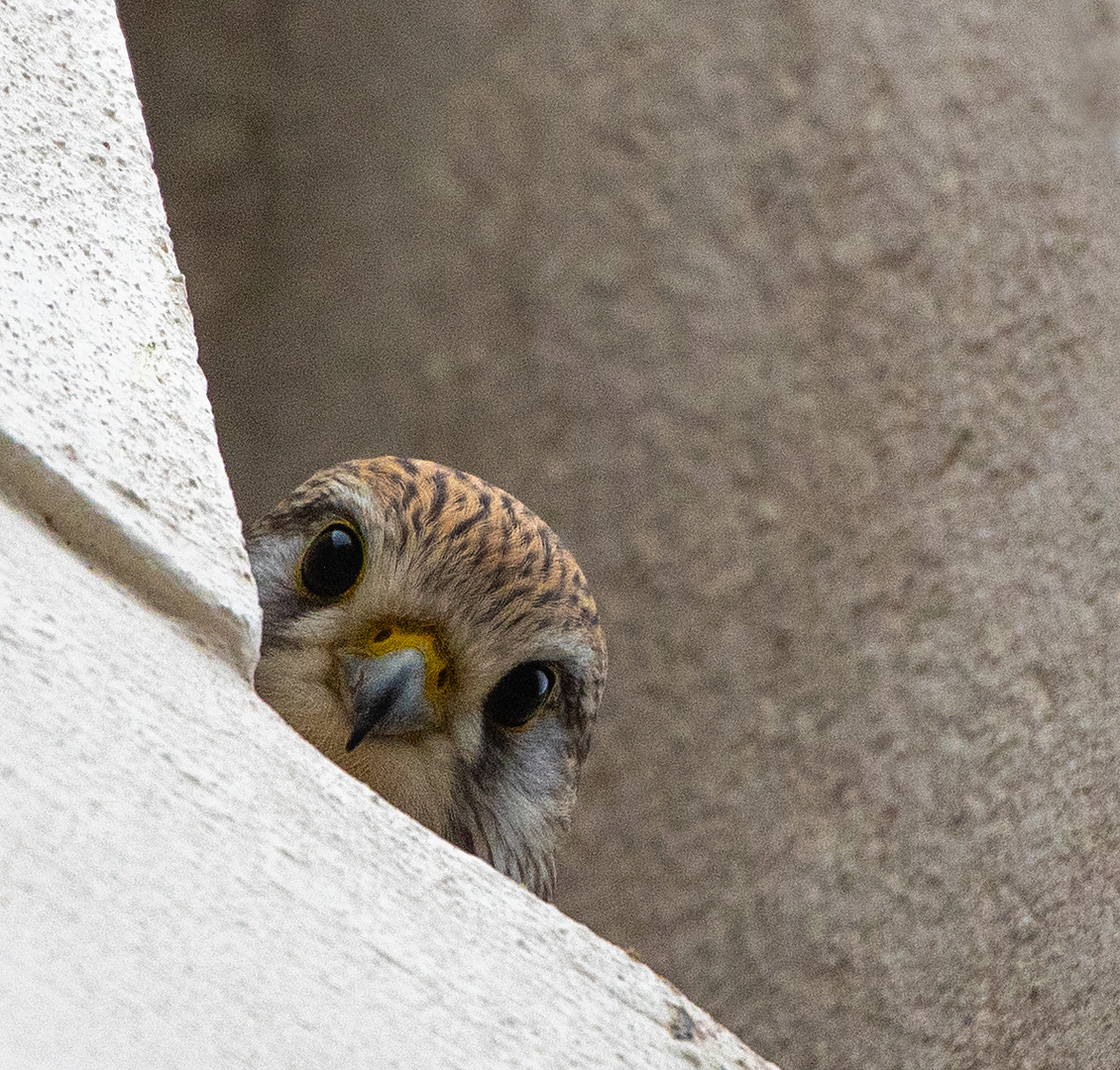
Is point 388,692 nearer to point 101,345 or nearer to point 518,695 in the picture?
point 518,695

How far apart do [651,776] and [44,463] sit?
2.15 metres

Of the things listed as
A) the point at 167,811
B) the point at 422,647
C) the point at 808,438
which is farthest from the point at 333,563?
the point at 808,438

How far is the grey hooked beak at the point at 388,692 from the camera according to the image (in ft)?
6.03

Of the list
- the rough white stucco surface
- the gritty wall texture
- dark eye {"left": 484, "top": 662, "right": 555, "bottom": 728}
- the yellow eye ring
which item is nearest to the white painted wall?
the rough white stucco surface

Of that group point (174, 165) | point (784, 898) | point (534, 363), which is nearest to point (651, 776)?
point (784, 898)

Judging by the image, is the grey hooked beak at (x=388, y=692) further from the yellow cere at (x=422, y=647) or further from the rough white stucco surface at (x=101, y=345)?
the rough white stucco surface at (x=101, y=345)

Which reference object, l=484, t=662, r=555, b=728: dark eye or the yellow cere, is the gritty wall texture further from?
the yellow cere

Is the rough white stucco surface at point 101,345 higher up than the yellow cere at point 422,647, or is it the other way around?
the rough white stucco surface at point 101,345

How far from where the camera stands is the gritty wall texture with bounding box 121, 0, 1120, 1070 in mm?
2453

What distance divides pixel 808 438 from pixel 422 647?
4.34 ft

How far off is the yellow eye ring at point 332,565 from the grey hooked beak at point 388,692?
0.42ft

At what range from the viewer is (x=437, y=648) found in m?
2.03

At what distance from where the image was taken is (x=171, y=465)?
4.15 feet

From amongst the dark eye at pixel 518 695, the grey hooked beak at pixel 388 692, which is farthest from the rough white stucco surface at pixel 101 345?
the dark eye at pixel 518 695
